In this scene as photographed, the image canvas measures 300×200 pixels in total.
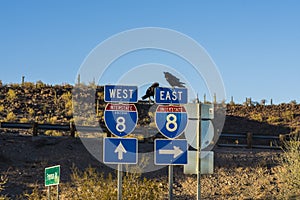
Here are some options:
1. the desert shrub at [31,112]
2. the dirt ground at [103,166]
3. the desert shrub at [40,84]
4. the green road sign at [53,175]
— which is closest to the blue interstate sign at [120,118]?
the green road sign at [53,175]

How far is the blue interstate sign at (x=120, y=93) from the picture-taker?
13805mm

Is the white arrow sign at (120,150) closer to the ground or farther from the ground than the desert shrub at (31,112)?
closer to the ground

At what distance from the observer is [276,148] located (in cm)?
3425

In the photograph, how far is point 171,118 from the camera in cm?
1395

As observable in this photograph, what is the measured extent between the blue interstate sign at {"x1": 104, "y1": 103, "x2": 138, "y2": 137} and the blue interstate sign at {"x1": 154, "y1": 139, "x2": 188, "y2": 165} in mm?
752

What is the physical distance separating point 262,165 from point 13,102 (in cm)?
2390

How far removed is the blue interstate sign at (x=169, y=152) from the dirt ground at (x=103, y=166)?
12.3 m

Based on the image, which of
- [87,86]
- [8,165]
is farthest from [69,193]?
[87,86]

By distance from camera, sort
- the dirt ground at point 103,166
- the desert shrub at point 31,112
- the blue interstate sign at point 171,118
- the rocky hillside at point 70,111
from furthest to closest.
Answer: the desert shrub at point 31,112
the rocky hillside at point 70,111
the dirt ground at point 103,166
the blue interstate sign at point 171,118

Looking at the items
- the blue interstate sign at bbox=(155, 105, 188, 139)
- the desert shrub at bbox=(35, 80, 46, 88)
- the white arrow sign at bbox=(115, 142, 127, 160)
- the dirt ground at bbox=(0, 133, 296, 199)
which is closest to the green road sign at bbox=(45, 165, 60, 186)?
the white arrow sign at bbox=(115, 142, 127, 160)

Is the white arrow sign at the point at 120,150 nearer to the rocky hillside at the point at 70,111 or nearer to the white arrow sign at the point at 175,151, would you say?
the white arrow sign at the point at 175,151

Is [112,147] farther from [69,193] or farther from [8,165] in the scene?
[8,165]

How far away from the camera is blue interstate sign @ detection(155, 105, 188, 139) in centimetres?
1391

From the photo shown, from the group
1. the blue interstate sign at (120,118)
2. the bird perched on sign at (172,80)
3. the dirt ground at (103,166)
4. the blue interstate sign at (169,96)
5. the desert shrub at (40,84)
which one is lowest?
the dirt ground at (103,166)
